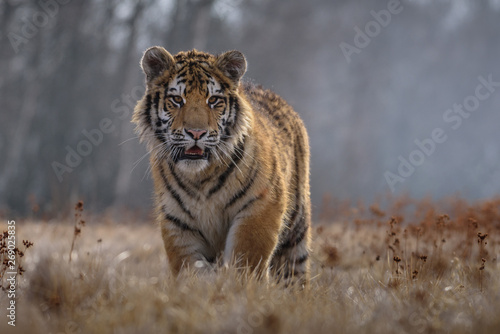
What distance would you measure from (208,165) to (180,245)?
1.96 feet

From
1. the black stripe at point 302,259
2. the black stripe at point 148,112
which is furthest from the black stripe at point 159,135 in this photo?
the black stripe at point 302,259

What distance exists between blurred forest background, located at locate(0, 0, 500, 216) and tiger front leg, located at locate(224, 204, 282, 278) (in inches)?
224

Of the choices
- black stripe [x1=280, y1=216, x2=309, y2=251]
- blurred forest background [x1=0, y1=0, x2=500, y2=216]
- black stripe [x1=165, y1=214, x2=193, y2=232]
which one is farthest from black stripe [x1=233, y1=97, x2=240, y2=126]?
blurred forest background [x1=0, y1=0, x2=500, y2=216]

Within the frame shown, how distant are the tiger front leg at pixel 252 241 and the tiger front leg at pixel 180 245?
235mm

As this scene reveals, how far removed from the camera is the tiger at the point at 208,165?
357 centimetres

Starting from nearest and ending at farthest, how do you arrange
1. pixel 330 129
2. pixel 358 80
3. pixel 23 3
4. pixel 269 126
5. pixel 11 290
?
1. pixel 11 290
2. pixel 269 126
3. pixel 23 3
4. pixel 358 80
5. pixel 330 129

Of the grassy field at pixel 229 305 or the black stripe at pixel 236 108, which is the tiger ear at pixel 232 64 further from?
the grassy field at pixel 229 305

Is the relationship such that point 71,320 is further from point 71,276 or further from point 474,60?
point 474,60

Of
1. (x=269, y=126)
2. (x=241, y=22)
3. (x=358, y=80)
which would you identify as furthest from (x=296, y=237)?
(x=358, y=80)

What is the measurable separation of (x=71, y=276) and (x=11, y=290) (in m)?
0.50

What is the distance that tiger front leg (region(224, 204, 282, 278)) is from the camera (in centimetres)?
357

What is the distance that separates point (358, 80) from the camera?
24297 mm

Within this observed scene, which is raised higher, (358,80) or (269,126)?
(358,80)

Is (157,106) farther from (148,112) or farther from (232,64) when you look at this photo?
(232,64)
